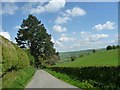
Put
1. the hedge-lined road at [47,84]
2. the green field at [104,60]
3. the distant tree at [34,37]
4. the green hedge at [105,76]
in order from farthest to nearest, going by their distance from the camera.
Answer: the distant tree at [34,37] < the green field at [104,60] < the hedge-lined road at [47,84] < the green hedge at [105,76]

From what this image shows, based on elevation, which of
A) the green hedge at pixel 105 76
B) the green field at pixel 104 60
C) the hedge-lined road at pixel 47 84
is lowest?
the hedge-lined road at pixel 47 84

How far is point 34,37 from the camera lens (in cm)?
10394

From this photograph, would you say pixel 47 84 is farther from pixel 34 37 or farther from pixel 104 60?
pixel 34 37

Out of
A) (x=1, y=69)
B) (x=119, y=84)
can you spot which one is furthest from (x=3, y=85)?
(x=119, y=84)

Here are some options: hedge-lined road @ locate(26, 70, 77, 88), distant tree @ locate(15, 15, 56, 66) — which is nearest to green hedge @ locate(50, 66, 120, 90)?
hedge-lined road @ locate(26, 70, 77, 88)

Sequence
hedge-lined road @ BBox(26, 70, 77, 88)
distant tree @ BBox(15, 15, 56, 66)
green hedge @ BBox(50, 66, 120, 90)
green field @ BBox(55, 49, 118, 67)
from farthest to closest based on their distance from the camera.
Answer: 1. distant tree @ BBox(15, 15, 56, 66)
2. green field @ BBox(55, 49, 118, 67)
3. hedge-lined road @ BBox(26, 70, 77, 88)
4. green hedge @ BBox(50, 66, 120, 90)

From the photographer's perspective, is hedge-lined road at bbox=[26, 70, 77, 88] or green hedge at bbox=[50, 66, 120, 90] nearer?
green hedge at bbox=[50, 66, 120, 90]

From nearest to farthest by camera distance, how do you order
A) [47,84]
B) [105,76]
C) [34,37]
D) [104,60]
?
[105,76], [47,84], [104,60], [34,37]

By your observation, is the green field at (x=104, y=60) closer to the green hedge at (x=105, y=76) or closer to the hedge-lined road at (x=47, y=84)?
the green hedge at (x=105, y=76)

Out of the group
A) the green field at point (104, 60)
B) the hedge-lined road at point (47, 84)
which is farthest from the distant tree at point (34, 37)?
the hedge-lined road at point (47, 84)

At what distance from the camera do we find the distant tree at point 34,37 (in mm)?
103500

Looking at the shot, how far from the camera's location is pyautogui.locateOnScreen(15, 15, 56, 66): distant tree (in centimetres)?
10350

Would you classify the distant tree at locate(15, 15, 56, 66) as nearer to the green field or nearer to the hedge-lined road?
the green field

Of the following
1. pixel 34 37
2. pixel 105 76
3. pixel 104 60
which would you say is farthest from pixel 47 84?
pixel 34 37
